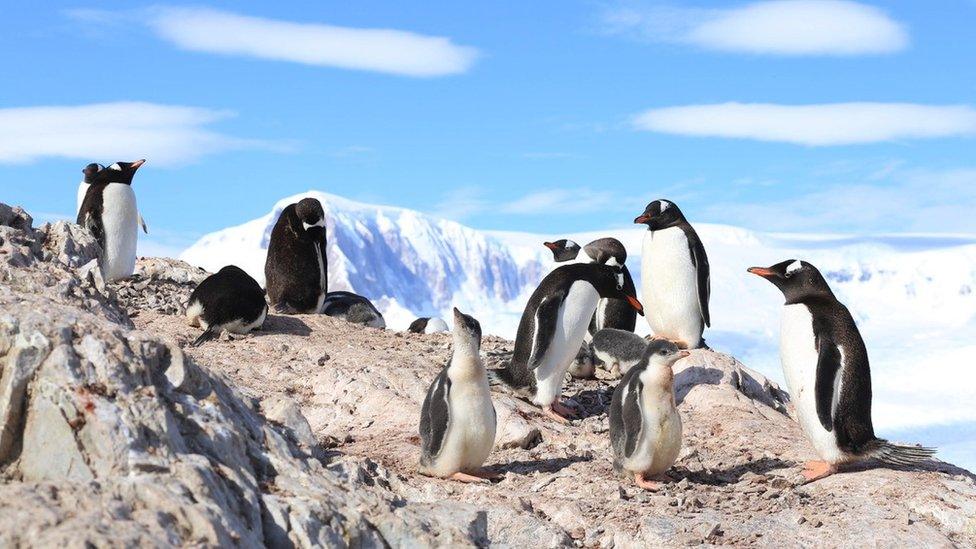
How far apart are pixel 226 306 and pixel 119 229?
4053 mm

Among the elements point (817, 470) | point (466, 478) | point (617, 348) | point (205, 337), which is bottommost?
point (466, 478)

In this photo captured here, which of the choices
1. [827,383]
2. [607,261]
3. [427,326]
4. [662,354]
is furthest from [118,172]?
[827,383]

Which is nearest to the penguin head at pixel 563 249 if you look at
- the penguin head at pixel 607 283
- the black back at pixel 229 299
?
the penguin head at pixel 607 283

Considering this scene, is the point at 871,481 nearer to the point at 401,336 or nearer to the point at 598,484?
the point at 598,484

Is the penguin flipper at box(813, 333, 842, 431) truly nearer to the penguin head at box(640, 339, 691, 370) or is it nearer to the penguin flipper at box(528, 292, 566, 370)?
the penguin head at box(640, 339, 691, 370)

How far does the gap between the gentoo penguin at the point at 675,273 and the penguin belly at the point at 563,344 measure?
1.98 m

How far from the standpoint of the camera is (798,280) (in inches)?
320

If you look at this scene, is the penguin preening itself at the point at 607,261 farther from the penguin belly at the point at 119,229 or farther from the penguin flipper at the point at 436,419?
the penguin belly at the point at 119,229

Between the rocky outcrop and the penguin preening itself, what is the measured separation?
1.09 meters

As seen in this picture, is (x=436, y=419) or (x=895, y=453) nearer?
(x=436, y=419)

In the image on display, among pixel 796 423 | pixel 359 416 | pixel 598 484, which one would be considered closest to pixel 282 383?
pixel 359 416

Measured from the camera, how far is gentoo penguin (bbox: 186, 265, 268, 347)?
1094 cm

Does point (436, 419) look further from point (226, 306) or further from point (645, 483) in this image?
point (226, 306)

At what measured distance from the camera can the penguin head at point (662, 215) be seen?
1130 cm
